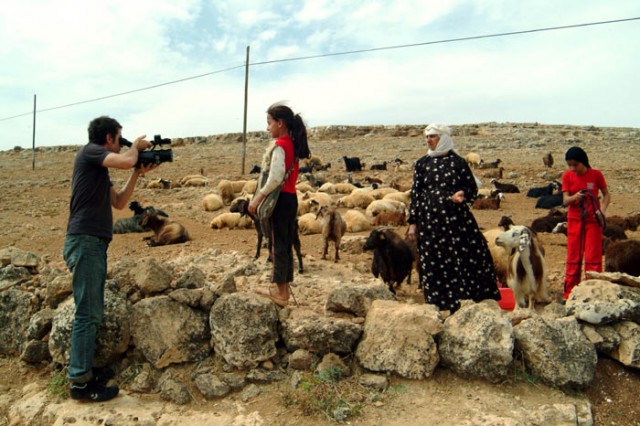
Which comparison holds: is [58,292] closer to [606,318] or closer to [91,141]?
[91,141]

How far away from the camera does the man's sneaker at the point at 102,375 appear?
3654 millimetres

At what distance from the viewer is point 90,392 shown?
356 centimetres

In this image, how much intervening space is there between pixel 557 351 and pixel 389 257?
3.26 meters

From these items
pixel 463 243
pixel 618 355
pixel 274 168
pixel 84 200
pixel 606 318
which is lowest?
pixel 618 355

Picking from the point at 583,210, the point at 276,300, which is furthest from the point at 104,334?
the point at 583,210

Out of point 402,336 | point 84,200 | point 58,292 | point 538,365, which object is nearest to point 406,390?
point 402,336

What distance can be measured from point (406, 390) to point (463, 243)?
150 cm

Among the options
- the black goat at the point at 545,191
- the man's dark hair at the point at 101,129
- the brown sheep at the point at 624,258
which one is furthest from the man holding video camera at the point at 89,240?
the black goat at the point at 545,191

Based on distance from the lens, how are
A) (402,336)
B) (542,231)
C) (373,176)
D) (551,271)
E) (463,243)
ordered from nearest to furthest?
(402,336), (463,243), (551,271), (542,231), (373,176)

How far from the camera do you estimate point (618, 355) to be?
12.4 feet

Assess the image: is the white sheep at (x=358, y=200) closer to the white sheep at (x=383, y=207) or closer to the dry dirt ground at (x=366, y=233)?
the white sheep at (x=383, y=207)

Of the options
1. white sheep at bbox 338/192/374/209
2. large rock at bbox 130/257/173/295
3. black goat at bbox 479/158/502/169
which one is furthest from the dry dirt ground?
white sheep at bbox 338/192/374/209

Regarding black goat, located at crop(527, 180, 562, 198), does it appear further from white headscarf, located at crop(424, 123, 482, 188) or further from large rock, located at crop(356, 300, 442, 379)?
large rock, located at crop(356, 300, 442, 379)

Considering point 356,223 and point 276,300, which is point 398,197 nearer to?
point 356,223
